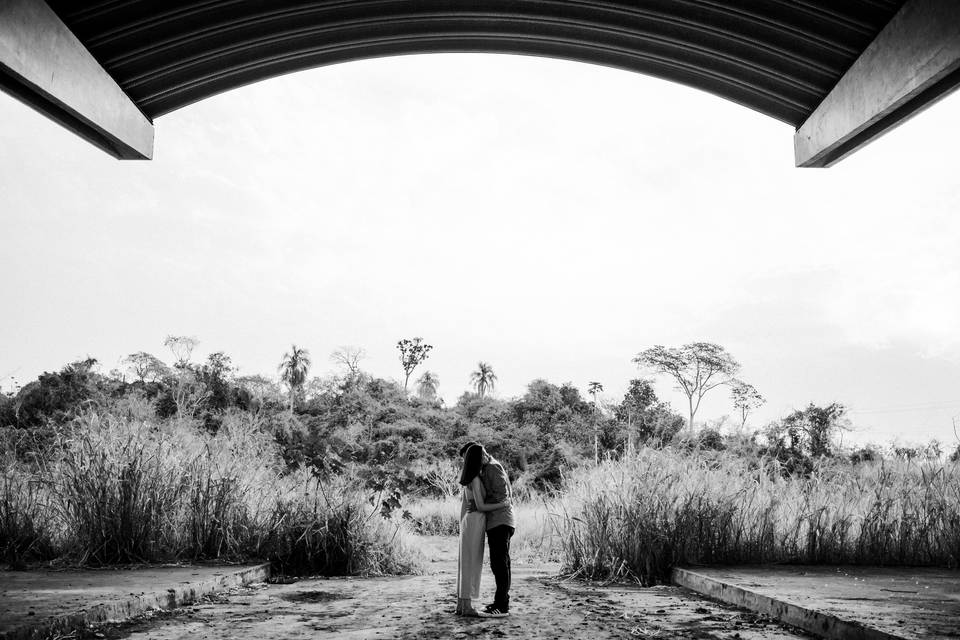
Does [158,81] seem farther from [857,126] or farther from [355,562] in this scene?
[355,562]

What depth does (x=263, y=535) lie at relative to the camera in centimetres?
1045

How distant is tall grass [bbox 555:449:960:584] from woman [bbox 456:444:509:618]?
3.20m

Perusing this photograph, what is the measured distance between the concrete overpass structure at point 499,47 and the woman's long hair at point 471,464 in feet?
12.4

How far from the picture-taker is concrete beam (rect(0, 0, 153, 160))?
4641 millimetres

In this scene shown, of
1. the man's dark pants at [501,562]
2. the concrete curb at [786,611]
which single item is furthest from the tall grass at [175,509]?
the concrete curb at [786,611]

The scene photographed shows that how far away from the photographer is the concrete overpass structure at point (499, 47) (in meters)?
4.99

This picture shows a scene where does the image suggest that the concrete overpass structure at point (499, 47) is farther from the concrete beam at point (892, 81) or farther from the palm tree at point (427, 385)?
the palm tree at point (427, 385)

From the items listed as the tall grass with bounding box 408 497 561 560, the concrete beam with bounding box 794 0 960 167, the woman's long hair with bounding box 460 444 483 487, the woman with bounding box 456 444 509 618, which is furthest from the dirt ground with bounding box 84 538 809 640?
the concrete beam with bounding box 794 0 960 167

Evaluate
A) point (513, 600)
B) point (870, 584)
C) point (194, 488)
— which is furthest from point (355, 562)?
point (870, 584)

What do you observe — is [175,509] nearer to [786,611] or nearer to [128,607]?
[128,607]

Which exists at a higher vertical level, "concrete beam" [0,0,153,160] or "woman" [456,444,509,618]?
"concrete beam" [0,0,153,160]

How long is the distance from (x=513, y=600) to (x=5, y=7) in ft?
22.7

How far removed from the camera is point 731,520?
10.3 meters

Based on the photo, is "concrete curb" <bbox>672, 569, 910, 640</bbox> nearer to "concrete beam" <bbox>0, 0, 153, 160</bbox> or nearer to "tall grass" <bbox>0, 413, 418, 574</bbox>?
"tall grass" <bbox>0, 413, 418, 574</bbox>
